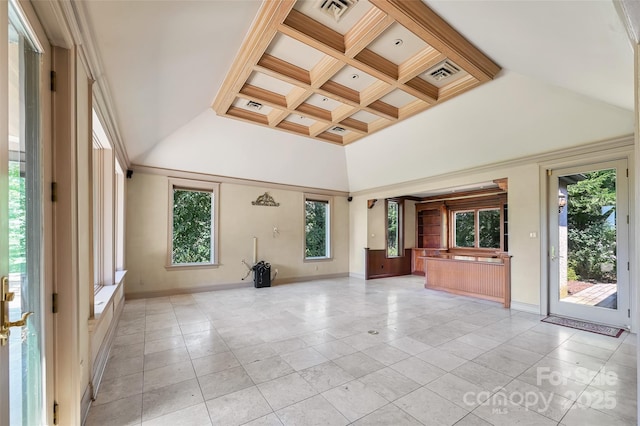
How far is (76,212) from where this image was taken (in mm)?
1911

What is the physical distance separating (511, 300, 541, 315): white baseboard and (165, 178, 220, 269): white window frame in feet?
19.8

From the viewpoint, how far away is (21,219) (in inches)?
56.6

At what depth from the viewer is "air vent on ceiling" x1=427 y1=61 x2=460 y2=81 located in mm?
3543

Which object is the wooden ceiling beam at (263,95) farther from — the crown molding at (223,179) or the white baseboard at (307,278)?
Result: the white baseboard at (307,278)

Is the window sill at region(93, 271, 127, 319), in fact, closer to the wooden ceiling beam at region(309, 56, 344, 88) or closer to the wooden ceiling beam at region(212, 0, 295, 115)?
the wooden ceiling beam at region(212, 0, 295, 115)

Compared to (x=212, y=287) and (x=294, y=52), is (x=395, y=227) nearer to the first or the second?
(x=212, y=287)

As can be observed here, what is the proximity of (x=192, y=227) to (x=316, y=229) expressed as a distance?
3.40 meters

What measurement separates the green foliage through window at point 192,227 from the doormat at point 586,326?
6544 millimetres

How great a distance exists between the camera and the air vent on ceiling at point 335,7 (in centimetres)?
259

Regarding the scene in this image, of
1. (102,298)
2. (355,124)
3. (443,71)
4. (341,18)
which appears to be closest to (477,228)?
(355,124)

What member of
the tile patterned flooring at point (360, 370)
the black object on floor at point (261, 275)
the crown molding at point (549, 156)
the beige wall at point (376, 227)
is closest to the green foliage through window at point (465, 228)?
the beige wall at point (376, 227)

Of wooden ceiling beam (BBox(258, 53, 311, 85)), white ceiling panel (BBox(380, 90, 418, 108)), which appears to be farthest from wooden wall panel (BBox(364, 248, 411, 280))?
wooden ceiling beam (BBox(258, 53, 311, 85))

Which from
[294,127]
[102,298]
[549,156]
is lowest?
[102,298]

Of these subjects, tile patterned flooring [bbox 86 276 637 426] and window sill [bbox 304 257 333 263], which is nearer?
tile patterned flooring [bbox 86 276 637 426]
